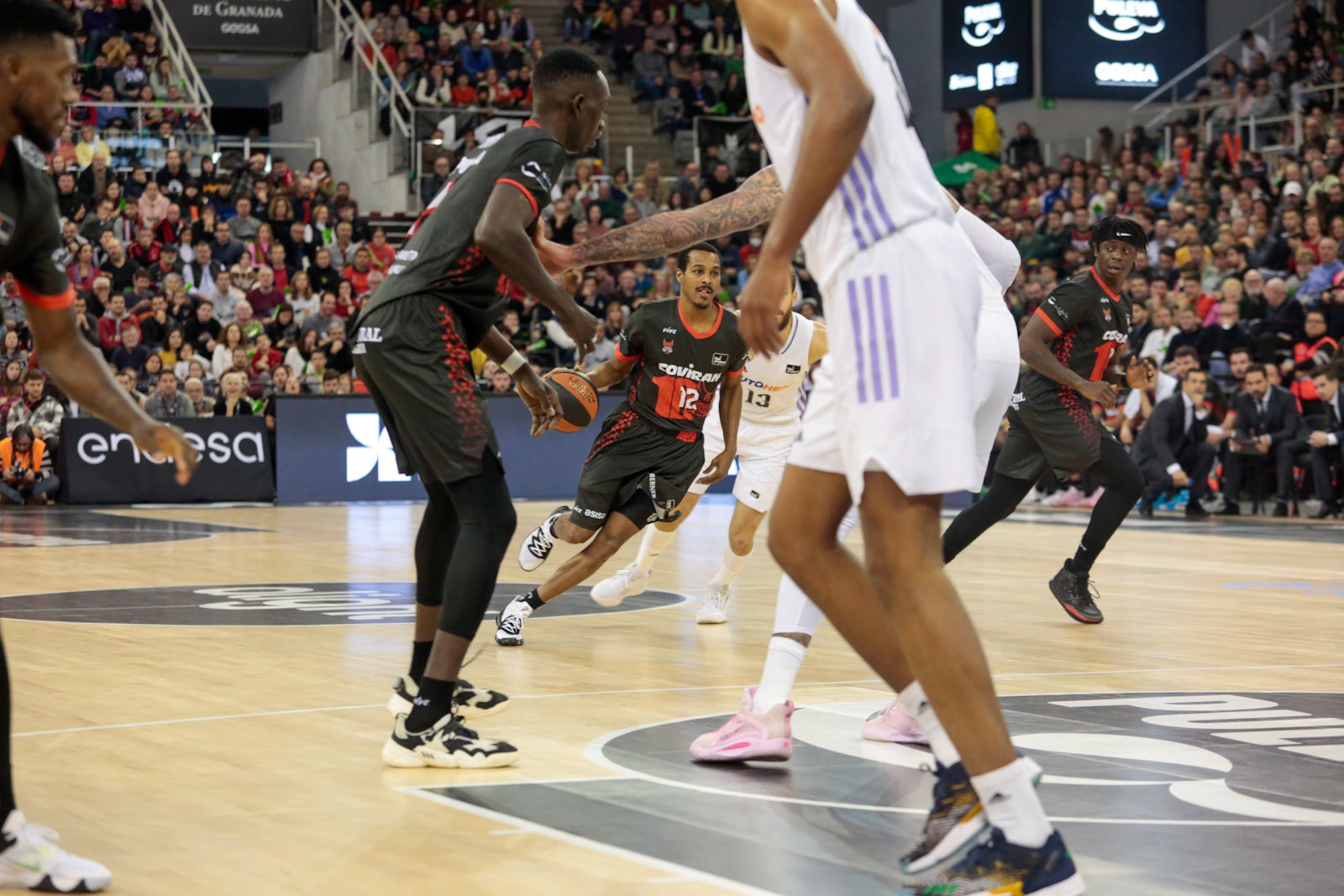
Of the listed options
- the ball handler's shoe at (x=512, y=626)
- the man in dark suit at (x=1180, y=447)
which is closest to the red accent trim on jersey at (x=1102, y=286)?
the ball handler's shoe at (x=512, y=626)

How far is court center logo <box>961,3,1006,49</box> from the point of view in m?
29.8

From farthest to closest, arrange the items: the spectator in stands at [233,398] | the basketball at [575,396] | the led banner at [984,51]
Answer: the led banner at [984,51] < the spectator in stands at [233,398] < the basketball at [575,396]

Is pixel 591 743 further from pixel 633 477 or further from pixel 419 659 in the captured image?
pixel 633 477

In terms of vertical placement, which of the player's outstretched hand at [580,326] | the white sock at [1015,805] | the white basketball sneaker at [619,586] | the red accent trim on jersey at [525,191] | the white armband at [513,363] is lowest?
the white basketball sneaker at [619,586]

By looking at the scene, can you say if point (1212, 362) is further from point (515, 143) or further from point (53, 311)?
point (53, 311)

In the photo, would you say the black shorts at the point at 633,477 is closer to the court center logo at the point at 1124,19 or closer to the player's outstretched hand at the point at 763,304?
the player's outstretched hand at the point at 763,304

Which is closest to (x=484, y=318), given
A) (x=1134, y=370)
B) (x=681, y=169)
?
(x=1134, y=370)

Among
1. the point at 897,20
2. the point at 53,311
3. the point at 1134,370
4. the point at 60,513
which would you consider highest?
the point at 897,20

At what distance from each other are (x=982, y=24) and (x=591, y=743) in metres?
27.0

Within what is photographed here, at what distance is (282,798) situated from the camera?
4.31m

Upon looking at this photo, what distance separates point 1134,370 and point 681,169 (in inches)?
781

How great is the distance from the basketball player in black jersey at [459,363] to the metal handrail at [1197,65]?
24.0m

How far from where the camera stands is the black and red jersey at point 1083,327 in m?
8.82

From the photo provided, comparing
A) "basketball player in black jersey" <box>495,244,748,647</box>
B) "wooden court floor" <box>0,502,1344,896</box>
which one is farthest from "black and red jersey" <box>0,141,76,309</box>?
"basketball player in black jersey" <box>495,244,748,647</box>
